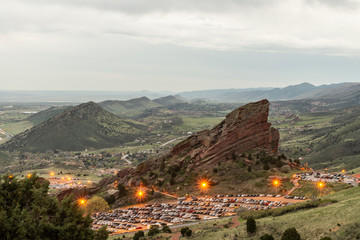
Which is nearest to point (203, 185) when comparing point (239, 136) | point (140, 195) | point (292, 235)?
point (140, 195)

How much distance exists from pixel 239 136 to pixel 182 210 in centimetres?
4354

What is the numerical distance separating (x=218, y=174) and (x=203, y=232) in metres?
57.3

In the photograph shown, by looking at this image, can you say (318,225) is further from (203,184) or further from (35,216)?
(203,184)

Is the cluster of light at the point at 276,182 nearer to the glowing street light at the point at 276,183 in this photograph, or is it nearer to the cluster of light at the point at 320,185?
the glowing street light at the point at 276,183

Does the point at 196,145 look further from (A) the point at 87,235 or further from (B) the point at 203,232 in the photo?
(A) the point at 87,235

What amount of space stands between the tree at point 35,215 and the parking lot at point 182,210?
41299 mm

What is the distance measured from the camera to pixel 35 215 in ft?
131

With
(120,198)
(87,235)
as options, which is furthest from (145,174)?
(87,235)

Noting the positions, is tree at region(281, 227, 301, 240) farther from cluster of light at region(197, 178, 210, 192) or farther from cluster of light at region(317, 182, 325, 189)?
cluster of light at region(197, 178, 210, 192)

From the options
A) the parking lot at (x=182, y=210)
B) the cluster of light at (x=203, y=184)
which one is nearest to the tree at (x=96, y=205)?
the parking lot at (x=182, y=210)

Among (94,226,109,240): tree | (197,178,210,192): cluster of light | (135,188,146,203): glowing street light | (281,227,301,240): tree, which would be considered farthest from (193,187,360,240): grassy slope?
(135,188,146,203): glowing street light

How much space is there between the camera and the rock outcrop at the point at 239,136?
12088 centimetres

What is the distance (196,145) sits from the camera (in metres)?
134

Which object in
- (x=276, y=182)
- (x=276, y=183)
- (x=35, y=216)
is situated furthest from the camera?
(x=276, y=182)
